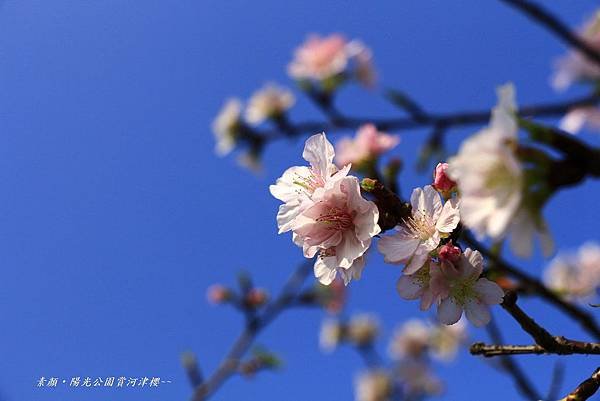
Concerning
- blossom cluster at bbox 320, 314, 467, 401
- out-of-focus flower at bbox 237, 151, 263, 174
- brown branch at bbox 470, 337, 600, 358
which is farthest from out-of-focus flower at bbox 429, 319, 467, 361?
brown branch at bbox 470, 337, 600, 358

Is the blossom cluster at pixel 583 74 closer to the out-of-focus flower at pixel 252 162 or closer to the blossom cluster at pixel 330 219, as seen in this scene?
the blossom cluster at pixel 330 219

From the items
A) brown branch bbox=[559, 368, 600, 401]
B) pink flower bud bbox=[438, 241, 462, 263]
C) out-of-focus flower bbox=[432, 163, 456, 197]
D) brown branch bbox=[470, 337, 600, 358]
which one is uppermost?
out-of-focus flower bbox=[432, 163, 456, 197]

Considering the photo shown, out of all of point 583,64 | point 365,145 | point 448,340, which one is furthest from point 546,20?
point 448,340

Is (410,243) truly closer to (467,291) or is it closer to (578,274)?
(467,291)

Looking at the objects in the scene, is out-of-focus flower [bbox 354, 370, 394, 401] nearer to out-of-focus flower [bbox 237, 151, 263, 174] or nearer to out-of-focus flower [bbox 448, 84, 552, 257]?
out-of-focus flower [bbox 237, 151, 263, 174]

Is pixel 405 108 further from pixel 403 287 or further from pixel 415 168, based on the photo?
pixel 403 287

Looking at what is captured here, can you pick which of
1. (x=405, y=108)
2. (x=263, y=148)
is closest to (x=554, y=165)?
(x=405, y=108)

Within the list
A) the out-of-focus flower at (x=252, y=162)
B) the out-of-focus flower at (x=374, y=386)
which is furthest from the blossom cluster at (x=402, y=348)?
the out-of-focus flower at (x=252, y=162)
